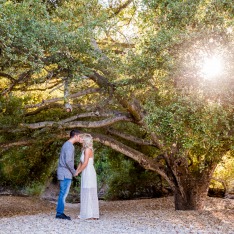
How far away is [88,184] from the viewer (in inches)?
366

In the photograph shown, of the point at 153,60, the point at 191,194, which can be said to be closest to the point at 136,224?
the point at 191,194

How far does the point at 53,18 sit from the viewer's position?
912 cm

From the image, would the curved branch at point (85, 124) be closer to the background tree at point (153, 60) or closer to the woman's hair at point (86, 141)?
the background tree at point (153, 60)

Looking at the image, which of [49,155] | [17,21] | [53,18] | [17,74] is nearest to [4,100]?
[17,74]

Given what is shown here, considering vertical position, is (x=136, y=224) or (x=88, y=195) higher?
(x=88, y=195)

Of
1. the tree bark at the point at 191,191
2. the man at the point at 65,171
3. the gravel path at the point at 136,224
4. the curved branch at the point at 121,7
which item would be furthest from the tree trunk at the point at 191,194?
the curved branch at the point at 121,7

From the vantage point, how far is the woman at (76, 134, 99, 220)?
29.8ft

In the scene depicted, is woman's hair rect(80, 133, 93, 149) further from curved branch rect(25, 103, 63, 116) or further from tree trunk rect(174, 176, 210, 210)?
tree trunk rect(174, 176, 210, 210)

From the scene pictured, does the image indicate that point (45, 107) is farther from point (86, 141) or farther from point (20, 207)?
point (20, 207)

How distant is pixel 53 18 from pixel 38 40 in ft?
5.59

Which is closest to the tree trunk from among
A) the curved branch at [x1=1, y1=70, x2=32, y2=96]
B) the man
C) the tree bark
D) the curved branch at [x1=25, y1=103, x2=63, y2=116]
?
the tree bark

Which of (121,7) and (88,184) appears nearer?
(88,184)

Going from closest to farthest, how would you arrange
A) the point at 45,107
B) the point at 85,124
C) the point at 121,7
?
1. the point at 85,124
2. the point at 45,107
3. the point at 121,7

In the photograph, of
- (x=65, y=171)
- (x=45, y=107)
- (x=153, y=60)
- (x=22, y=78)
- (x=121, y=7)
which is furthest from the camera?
(x=121, y=7)
